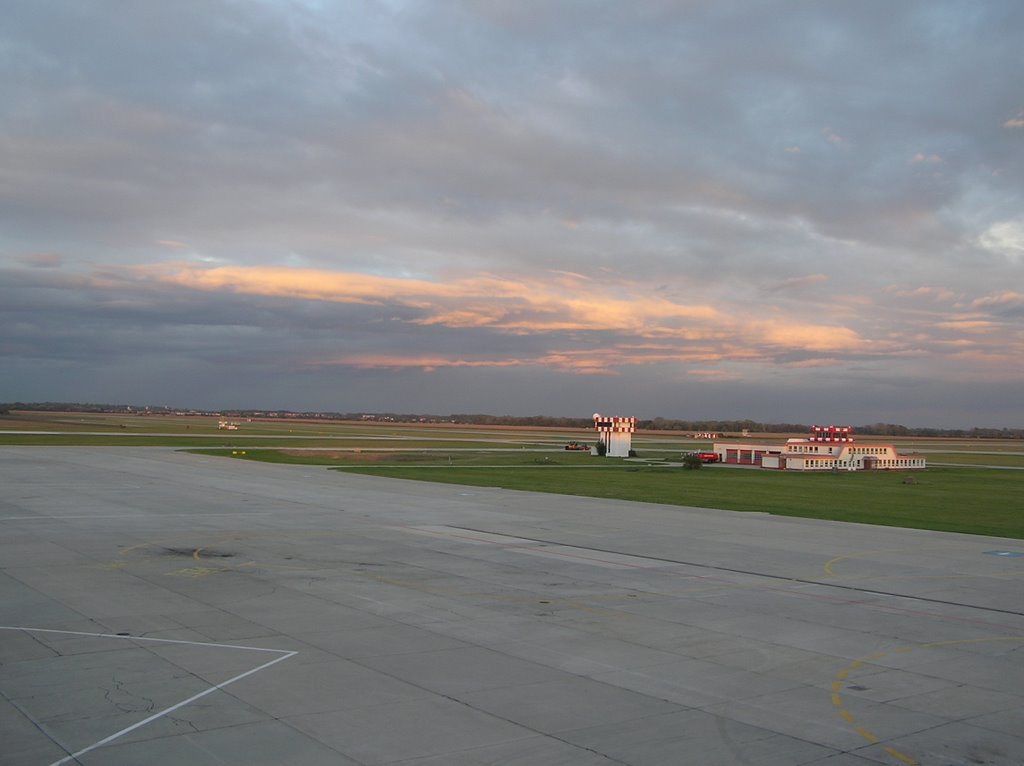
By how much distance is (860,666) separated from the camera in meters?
14.3

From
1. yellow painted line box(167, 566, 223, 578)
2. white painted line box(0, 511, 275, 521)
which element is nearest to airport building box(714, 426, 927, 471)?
white painted line box(0, 511, 275, 521)

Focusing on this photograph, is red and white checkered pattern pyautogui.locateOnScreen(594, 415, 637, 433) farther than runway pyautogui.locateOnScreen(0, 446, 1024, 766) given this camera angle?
Yes

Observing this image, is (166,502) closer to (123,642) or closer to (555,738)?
(123,642)

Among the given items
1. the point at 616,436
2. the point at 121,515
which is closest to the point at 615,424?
the point at 616,436

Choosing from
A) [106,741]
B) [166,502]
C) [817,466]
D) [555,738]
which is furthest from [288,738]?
[817,466]

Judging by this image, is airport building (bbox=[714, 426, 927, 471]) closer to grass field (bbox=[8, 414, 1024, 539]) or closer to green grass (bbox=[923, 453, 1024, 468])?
grass field (bbox=[8, 414, 1024, 539])

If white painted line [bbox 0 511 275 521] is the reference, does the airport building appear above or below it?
above

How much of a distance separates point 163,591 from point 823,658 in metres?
13.4

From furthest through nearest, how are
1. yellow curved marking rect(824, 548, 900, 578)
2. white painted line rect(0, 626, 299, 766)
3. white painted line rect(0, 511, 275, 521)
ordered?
white painted line rect(0, 511, 275, 521) → yellow curved marking rect(824, 548, 900, 578) → white painted line rect(0, 626, 299, 766)

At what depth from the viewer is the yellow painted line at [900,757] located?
10036 mm

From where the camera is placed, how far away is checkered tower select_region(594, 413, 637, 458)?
100 m

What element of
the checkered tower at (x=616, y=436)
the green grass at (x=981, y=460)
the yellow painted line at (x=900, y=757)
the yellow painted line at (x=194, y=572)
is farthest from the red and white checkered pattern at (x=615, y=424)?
the yellow painted line at (x=900, y=757)

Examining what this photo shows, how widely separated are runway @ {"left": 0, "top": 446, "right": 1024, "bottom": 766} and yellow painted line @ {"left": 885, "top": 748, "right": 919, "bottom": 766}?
0.04m

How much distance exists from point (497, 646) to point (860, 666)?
6038 millimetres
